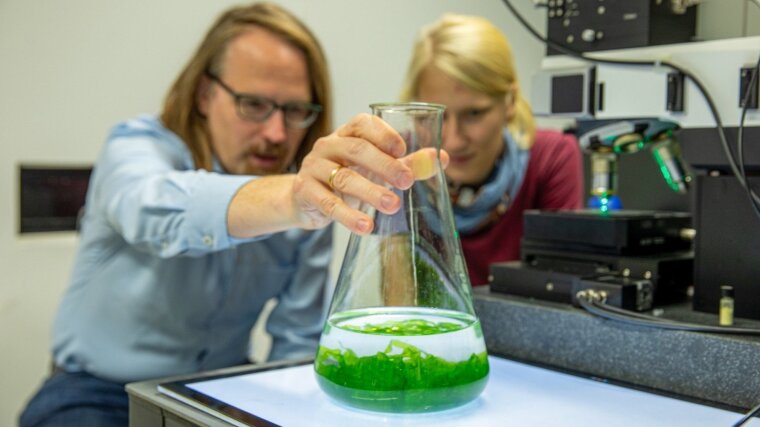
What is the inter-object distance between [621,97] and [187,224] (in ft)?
1.63


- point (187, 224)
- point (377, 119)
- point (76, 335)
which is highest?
point (377, 119)

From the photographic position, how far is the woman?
156 cm

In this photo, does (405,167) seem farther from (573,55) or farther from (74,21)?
(74,21)

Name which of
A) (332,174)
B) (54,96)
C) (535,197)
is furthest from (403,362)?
(54,96)

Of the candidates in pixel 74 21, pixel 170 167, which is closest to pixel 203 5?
pixel 74 21

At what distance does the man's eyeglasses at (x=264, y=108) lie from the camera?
1321mm

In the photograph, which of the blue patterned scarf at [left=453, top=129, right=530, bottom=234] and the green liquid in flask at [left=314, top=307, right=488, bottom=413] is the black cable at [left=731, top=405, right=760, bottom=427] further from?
the blue patterned scarf at [left=453, top=129, right=530, bottom=234]

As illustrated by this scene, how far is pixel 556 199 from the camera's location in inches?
68.1

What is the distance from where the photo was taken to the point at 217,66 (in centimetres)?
139

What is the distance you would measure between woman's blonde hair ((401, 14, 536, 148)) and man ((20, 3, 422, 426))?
0.86 feet

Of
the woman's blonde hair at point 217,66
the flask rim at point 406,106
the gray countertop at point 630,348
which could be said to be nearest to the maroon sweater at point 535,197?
the woman's blonde hair at point 217,66

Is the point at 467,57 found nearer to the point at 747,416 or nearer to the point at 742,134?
the point at 742,134

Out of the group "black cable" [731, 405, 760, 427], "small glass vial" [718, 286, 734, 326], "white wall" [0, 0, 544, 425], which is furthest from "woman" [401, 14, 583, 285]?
"black cable" [731, 405, 760, 427]

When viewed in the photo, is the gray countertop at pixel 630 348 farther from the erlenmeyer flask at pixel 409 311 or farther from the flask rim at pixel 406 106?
the flask rim at pixel 406 106
